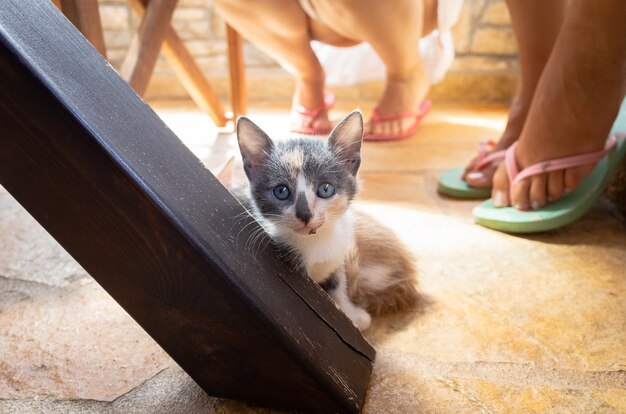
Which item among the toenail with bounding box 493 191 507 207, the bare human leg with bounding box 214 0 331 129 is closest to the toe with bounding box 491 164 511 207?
the toenail with bounding box 493 191 507 207

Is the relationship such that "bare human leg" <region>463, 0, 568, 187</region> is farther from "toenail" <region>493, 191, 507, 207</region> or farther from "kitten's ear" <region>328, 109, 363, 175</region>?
"kitten's ear" <region>328, 109, 363, 175</region>

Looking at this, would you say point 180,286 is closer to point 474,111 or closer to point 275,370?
point 275,370

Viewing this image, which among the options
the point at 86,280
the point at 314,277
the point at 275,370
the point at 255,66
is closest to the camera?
the point at 275,370

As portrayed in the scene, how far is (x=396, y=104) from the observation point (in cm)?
250

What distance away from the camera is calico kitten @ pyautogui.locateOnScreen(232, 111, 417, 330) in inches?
37.5

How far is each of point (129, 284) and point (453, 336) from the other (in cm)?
64

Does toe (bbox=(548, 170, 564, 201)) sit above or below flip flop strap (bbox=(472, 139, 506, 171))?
above

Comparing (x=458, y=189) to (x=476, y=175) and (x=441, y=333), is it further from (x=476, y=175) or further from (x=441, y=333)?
(x=441, y=333)

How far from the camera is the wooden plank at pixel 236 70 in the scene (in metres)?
2.51

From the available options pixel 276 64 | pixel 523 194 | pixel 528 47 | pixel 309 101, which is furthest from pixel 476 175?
pixel 276 64

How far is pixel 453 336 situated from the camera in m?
1.07

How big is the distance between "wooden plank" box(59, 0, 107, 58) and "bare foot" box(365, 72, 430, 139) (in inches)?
51.9

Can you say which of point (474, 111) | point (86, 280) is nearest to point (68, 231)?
point (86, 280)

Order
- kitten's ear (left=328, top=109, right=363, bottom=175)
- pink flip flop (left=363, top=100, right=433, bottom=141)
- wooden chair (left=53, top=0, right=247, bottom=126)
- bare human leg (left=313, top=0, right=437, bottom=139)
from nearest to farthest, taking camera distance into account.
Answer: kitten's ear (left=328, top=109, right=363, bottom=175), wooden chair (left=53, top=0, right=247, bottom=126), bare human leg (left=313, top=0, right=437, bottom=139), pink flip flop (left=363, top=100, right=433, bottom=141)
